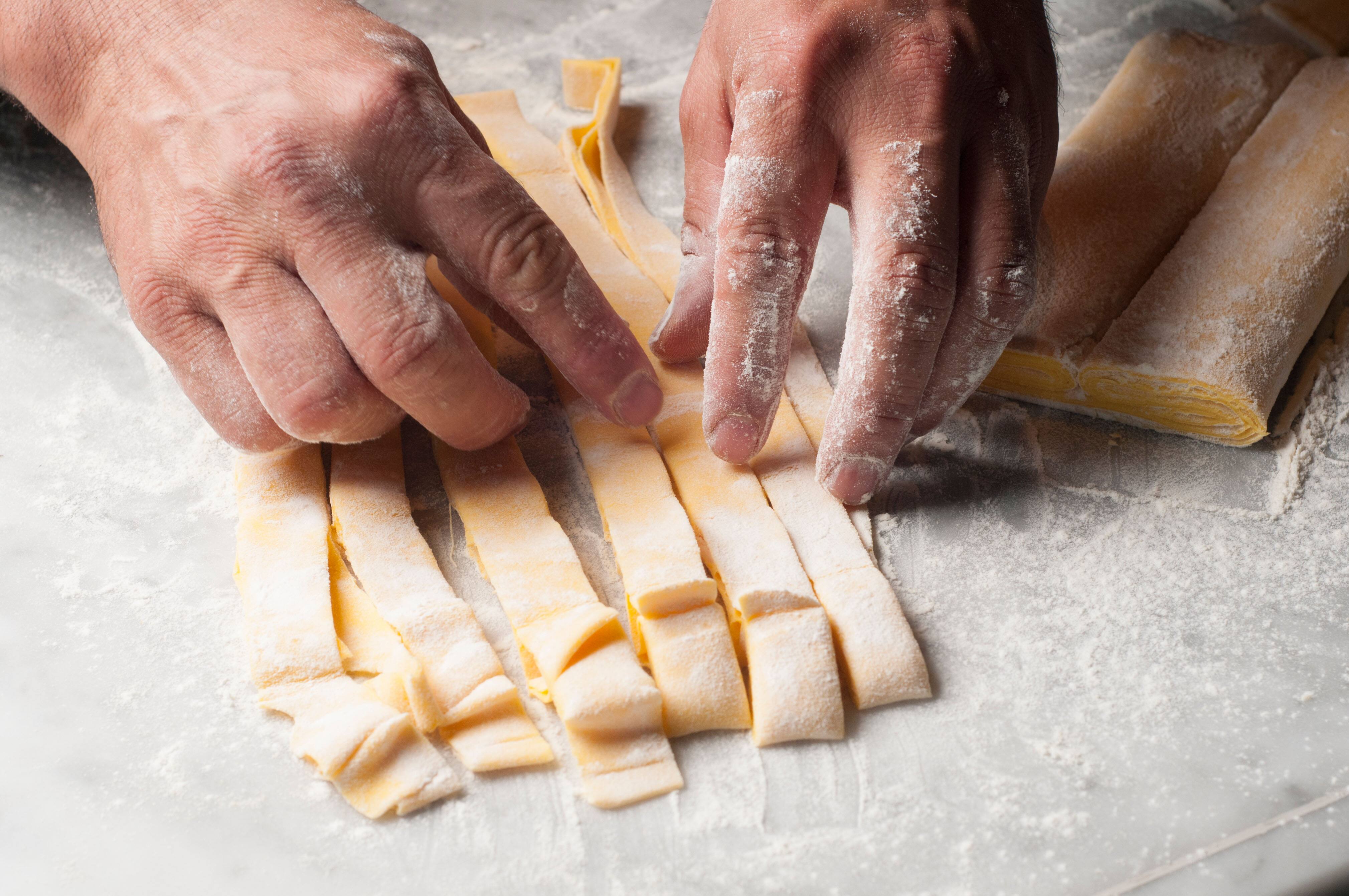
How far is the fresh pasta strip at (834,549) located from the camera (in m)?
1.60

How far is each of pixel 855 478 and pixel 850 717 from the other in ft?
1.38

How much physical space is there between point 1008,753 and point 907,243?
84cm

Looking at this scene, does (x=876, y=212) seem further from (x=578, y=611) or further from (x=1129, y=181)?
(x=1129, y=181)

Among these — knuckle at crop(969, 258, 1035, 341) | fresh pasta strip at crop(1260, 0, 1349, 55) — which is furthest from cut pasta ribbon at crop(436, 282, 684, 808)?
fresh pasta strip at crop(1260, 0, 1349, 55)

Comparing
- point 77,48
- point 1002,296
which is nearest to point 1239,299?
point 1002,296

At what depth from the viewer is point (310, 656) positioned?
1.58m

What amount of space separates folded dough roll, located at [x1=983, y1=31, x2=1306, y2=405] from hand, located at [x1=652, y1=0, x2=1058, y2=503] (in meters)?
0.30

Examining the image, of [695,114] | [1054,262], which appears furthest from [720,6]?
[1054,262]

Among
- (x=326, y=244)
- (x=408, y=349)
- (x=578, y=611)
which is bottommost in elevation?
(x=578, y=611)

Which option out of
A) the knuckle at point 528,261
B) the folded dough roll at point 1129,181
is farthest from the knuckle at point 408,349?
the folded dough roll at point 1129,181

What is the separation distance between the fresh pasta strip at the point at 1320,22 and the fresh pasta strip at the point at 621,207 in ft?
6.46

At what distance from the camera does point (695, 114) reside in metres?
2.09

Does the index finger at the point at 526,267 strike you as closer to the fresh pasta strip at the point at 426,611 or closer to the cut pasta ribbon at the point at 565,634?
the cut pasta ribbon at the point at 565,634

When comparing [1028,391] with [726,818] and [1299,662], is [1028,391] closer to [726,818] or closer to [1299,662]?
[1299,662]
